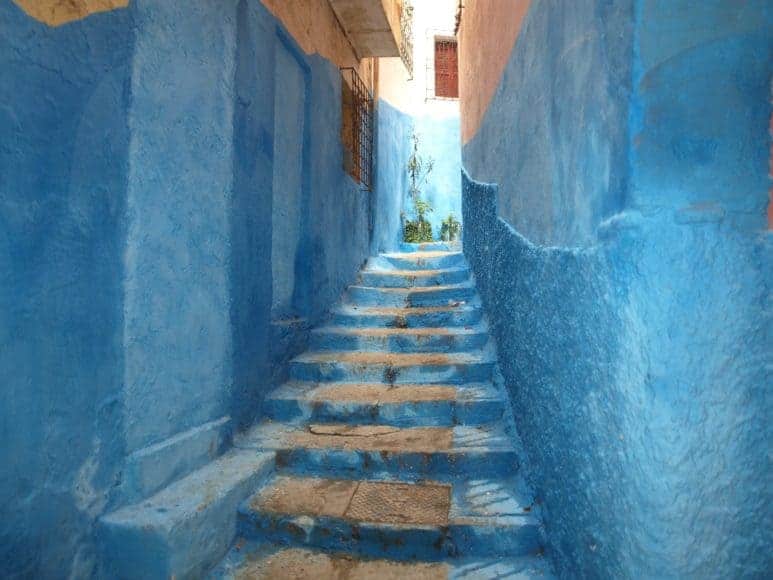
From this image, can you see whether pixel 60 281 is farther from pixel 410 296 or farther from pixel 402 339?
pixel 410 296

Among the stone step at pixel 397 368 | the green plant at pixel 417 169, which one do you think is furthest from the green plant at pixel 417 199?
the stone step at pixel 397 368

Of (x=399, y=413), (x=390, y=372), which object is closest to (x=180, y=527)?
(x=399, y=413)

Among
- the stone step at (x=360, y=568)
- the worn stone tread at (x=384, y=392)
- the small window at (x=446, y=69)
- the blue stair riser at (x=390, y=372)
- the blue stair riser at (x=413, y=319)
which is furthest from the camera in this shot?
the small window at (x=446, y=69)

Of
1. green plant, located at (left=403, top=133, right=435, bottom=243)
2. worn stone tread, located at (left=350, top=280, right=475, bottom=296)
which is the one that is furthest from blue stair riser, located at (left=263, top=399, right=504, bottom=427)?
green plant, located at (left=403, top=133, right=435, bottom=243)

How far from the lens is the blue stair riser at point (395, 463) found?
2.46 m

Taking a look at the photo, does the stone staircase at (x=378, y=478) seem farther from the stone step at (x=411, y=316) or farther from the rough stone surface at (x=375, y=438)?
the stone step at (x=411, y=316)

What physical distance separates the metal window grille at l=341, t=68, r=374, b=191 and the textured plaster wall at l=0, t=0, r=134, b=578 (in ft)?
10.6

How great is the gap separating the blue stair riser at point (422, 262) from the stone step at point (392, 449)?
104 inches

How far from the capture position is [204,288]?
239cm

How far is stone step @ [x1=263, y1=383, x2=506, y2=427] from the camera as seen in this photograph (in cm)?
286

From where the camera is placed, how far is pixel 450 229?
9.77 m

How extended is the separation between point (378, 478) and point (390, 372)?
93cm

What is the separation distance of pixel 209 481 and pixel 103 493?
50cm

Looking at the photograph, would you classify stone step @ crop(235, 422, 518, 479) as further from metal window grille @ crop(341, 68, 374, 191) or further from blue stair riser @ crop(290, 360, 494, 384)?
metal window grille @ crop(341, 68, 374, 191)
